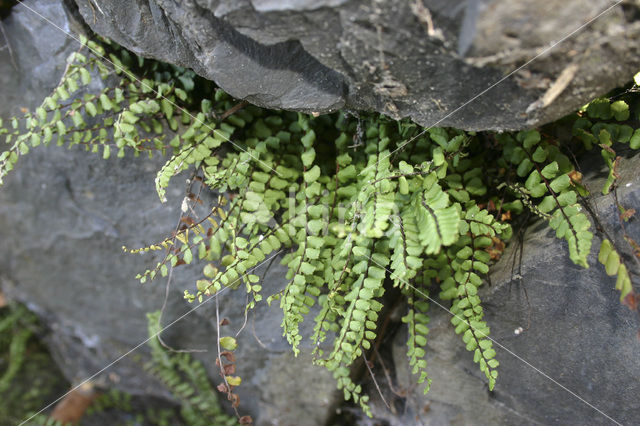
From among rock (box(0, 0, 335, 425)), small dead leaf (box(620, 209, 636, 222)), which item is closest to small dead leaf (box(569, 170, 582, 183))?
small dead leaf (box(620, 209, 636, 222))

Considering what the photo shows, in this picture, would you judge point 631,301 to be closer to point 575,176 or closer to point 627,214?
point 627,214

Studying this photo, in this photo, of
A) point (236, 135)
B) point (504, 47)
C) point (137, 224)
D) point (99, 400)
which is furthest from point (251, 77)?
point (99, 400)

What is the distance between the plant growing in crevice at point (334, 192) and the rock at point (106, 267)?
304mm

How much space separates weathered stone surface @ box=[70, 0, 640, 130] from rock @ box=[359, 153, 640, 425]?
1.94 ft

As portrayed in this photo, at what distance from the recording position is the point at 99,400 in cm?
371

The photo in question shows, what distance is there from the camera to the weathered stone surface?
113 cm

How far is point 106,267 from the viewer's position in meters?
3.04

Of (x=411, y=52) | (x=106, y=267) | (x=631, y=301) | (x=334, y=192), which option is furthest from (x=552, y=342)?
(x=106, y=267)

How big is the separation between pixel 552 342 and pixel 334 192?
3.61 feet

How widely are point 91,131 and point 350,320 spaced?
5.15ft

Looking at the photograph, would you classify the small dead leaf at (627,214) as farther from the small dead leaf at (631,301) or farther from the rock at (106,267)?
the rock at (106,267)

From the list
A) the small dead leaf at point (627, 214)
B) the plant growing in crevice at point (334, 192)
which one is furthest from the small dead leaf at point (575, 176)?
the small dead leaf at point (627, 214)

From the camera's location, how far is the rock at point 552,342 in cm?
170

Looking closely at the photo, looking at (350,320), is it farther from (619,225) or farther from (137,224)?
(137,224)
